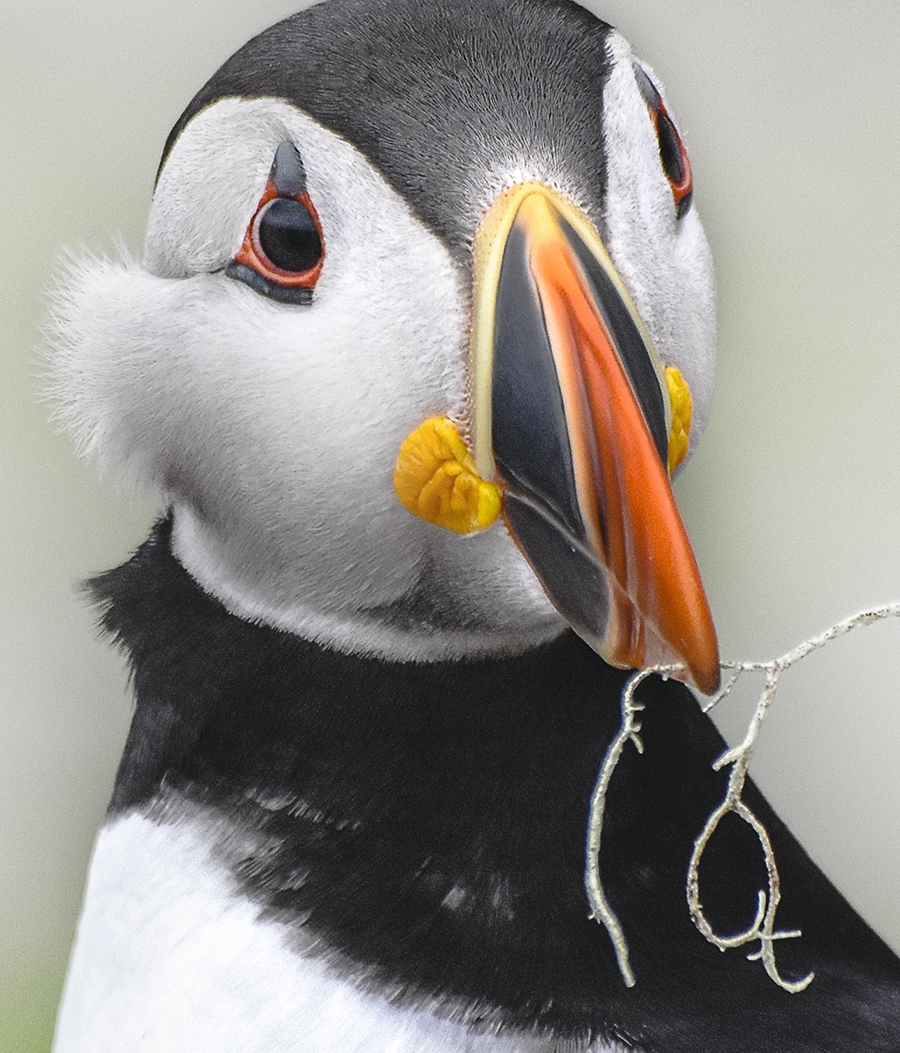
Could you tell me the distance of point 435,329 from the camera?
3.01 ft

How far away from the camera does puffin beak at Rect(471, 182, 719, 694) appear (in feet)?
2.79

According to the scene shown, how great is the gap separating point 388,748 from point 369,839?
0.09m

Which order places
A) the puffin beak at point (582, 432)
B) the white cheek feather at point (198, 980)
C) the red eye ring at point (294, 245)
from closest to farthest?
the puffin beak at point (582, 432)
the red eye ring at point (294, 245)
the white cheek feather at point (198, 980)

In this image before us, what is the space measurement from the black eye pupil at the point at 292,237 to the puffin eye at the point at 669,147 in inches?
12.3

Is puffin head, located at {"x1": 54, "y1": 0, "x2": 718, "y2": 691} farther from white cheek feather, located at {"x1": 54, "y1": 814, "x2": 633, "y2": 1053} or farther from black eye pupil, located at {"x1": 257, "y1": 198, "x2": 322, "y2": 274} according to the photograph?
white cheek feather, located at {"x1": 54, "y1": 814, "x2": 633, "y2": 1053}

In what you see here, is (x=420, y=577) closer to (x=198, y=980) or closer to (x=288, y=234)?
(x=288, y=234)

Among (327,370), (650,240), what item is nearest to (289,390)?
(327,370)

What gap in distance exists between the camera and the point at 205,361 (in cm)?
103

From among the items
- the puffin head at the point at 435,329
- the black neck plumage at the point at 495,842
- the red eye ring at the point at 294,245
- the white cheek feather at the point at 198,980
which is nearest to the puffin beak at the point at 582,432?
the puffin head at the point at 435,329

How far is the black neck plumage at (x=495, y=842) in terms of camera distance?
3.57 ft

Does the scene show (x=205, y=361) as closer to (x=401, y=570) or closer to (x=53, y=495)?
(x=401, y=570)

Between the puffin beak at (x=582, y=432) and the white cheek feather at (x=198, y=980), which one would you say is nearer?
the puffin beak at (x=582, y=432)

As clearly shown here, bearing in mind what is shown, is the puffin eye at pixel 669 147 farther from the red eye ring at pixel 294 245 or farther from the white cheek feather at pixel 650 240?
the red eye ring at pixel 294 245

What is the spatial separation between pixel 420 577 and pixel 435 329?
232 millimetres
